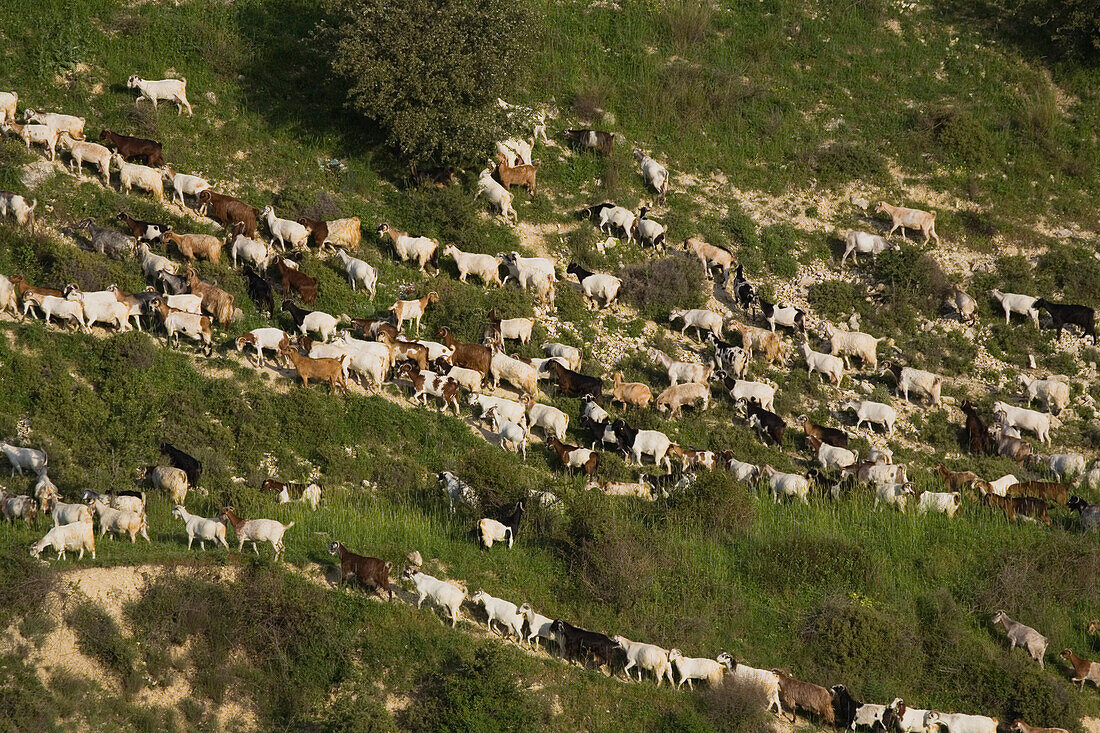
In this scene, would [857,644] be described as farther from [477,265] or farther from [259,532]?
[477,265]

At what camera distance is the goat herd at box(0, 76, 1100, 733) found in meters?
21.2

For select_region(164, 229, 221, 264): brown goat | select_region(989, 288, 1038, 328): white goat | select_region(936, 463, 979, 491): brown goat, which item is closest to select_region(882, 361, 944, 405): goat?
select_region(936, 463, 979, 491): brown goat

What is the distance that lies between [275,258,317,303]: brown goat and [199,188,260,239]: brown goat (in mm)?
2167

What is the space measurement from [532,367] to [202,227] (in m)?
9.29

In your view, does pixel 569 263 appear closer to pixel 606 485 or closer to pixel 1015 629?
pixel 606 485

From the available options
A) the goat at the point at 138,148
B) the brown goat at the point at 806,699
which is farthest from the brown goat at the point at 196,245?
the brown goat at the point at 806,699

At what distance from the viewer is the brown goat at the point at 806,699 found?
67.9 ft

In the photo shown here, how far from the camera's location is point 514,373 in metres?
27.8

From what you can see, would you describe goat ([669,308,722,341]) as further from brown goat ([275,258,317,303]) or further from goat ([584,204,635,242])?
brown goat ([275,258,317,303])

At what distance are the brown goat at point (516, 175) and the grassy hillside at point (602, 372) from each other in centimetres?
37

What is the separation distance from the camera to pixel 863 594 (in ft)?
76.2

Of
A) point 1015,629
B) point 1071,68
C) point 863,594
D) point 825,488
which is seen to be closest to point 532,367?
point 825,488

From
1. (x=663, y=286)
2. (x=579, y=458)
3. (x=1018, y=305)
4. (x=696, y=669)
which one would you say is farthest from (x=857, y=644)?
(x=1018, y=305)

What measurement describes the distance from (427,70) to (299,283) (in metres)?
7.69
